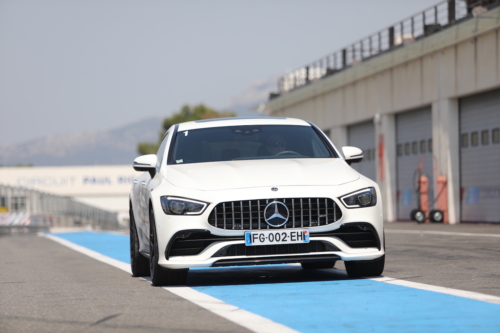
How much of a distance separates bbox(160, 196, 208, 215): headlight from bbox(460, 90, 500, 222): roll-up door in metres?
Answer: 19.6

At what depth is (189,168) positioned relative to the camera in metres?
9.27

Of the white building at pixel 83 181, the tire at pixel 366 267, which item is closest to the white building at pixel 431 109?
the tire at pixel 366 267

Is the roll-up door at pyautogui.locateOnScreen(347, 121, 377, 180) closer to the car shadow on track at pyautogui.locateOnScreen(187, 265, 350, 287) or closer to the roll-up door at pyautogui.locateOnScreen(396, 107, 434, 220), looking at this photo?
the roll-up door at pyautogui.locateOnScreen(396, 107, 434, 220)

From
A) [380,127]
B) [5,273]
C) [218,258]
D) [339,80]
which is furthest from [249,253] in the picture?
[339,80]

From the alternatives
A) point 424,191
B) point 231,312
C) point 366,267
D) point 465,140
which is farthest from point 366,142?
point 231,312

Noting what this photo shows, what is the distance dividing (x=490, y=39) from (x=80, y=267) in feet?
56.8

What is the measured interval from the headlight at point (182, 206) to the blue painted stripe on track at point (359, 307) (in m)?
0.72

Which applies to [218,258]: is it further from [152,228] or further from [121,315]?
[121,315]

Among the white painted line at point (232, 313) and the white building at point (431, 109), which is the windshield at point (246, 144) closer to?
the white painted line at point (232, 313)

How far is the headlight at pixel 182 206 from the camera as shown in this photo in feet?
27.8

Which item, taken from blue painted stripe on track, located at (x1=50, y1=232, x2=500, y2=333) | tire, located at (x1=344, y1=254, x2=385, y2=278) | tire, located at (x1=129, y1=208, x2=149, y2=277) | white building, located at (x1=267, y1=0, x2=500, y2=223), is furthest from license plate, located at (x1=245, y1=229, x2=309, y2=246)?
white building, located at (x1=267, y1=0, x2=500, y2=223)

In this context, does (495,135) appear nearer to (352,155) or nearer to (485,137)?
(485,137)

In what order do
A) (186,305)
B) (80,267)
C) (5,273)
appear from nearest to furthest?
(186,305) < (5,273) < (80,267)

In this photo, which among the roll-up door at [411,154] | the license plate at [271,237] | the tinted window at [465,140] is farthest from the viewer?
the roll-up door at [411,154]
